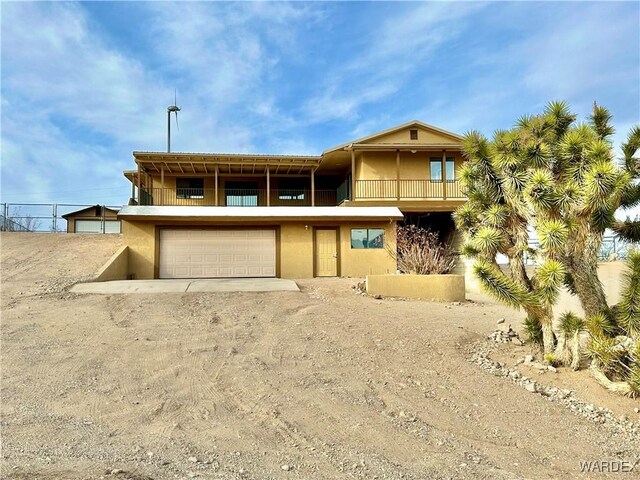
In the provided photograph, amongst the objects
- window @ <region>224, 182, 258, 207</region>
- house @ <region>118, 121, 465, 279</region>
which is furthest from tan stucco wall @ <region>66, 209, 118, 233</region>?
window @ <region>224, 182, 258, 207</region>

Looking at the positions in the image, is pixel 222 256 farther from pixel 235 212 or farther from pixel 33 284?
pixel 33 284

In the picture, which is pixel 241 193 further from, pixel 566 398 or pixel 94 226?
pixel 566 398

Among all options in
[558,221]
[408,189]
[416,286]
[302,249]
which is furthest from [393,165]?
[558,221]

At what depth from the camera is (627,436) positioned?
6.07 metres

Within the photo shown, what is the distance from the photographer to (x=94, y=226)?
29.2m

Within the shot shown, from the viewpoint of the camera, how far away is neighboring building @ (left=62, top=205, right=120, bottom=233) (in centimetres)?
2881

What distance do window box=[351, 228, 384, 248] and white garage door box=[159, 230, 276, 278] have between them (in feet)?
11.9

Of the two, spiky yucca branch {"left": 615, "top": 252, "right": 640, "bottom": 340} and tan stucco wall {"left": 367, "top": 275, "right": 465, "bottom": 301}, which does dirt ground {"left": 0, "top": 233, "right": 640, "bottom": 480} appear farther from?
tan stucco wall {"left": 367, "top": 275, "right": 465, "bottom": 301}

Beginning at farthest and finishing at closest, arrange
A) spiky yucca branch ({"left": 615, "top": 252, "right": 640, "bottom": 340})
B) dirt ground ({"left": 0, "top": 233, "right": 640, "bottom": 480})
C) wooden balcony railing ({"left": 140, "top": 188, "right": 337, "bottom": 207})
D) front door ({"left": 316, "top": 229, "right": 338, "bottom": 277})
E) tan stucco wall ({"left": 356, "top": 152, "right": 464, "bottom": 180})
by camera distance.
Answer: wooden balcony railing ({"left": 140, "top": 188, "right": 337, "bottom": 207})
tan stucco wall ({"left": 356, "top": 152, "right": 464, "bottom": 180})
front door ({"left": 316, "top": 229, "right": 338, "bottom": 277})
spiky yucca branch ({"left": 615, "top": 252, "right": 640, "bottom": 340})
dirt ground ({"left": 0, "top": 233, "right": 640, "bottom": 480})

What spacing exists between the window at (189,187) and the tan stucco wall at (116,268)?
6910 mm

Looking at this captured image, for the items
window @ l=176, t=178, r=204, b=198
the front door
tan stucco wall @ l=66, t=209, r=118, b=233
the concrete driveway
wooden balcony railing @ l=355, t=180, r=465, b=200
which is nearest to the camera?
the concrete driveway

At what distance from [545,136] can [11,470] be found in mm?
9010

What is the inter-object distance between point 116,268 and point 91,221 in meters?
13.6

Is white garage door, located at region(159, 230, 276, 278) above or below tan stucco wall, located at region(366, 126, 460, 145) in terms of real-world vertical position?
below
